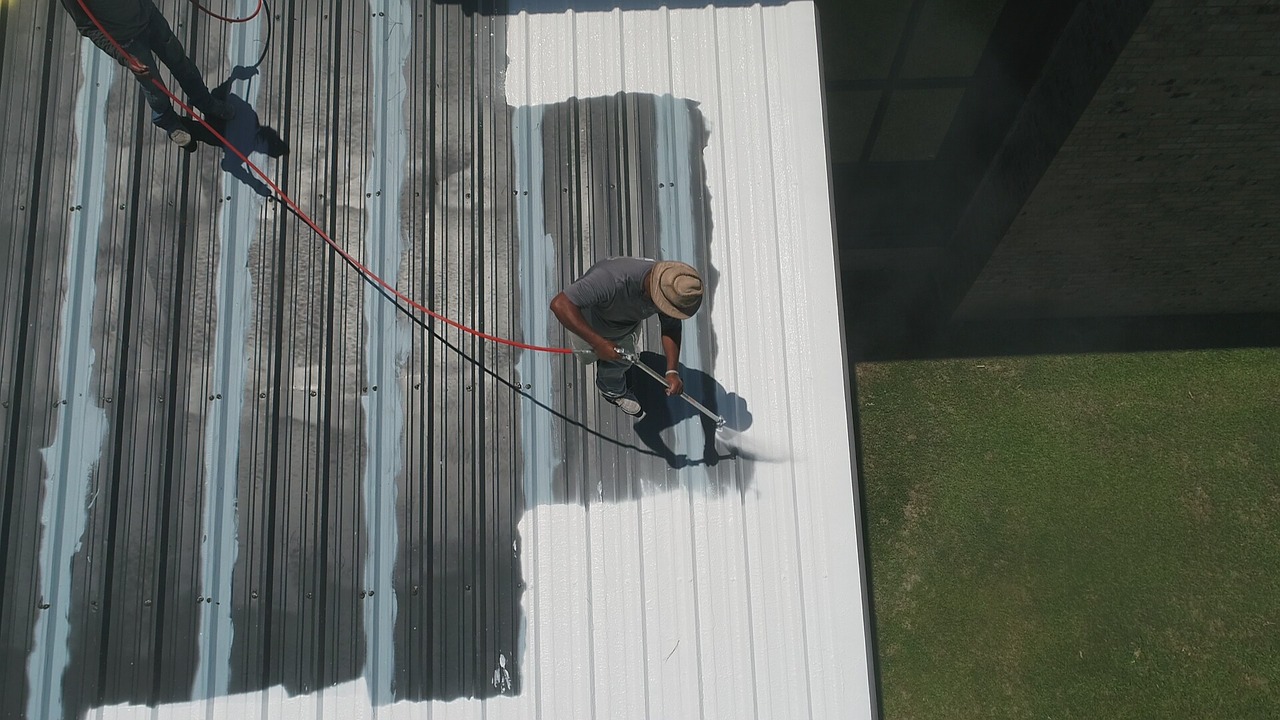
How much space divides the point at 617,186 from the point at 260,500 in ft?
9.35

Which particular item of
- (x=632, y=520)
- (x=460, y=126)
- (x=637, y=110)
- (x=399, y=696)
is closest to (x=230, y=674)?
(x=399, y=696)

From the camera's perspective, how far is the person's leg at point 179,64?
5086 millimetres

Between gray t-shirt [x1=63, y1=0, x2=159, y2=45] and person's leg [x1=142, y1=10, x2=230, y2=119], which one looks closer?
gray t-shirt [x1=63, y1=0, x2=159, y2=45]

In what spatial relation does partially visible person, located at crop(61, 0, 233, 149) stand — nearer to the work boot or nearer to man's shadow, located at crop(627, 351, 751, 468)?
the work boot

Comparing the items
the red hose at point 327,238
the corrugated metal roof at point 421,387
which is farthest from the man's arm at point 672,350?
the red hose at point 327,238

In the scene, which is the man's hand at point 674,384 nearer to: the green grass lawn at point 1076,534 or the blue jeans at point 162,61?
the blue jeans at point 162,61

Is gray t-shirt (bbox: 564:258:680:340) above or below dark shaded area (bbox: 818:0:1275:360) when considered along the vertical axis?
below

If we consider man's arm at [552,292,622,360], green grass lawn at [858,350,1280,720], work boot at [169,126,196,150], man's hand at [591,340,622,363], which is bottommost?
green grass lawn at [858,350,1280,720]

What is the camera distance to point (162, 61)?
5.27 meters

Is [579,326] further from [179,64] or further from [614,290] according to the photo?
[179,64]

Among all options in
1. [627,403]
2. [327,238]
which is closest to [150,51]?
[327,238]

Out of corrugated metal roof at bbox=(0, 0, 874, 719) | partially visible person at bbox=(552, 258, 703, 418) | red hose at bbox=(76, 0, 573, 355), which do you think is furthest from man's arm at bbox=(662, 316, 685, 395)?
red hose at bbox=(76, 0, 573, 355)

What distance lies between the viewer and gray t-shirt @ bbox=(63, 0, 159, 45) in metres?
4.70

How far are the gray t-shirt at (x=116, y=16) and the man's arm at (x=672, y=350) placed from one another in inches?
140
